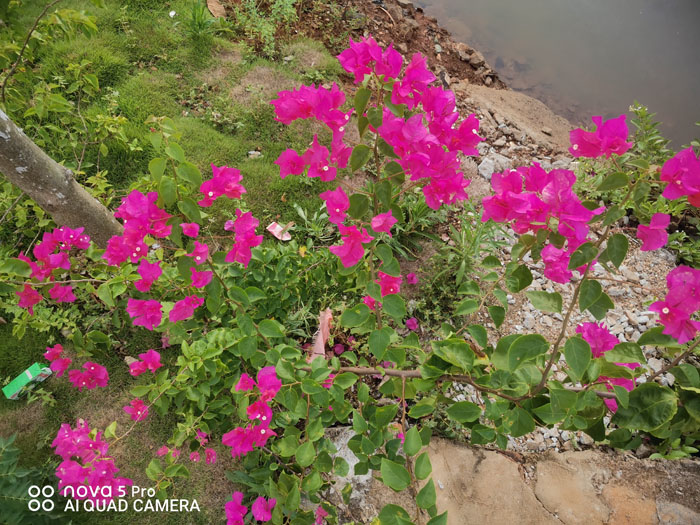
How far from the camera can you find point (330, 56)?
3898mm

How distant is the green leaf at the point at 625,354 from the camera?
98 centimetres

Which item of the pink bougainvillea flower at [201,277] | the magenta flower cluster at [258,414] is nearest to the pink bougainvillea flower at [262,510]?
the magenta flower cluster at [258,414]

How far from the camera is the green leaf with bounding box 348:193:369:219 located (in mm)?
1125

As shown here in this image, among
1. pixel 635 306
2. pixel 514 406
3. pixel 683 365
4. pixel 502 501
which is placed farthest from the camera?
pixel 635 306

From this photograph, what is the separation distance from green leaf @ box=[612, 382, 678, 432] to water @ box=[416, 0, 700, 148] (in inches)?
175

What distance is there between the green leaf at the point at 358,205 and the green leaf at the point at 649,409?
792 mm

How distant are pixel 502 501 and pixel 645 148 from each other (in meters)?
2.69

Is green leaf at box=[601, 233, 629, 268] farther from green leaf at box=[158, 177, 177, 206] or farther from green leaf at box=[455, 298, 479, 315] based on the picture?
green leaf at box=[158, 177, 177, 206]

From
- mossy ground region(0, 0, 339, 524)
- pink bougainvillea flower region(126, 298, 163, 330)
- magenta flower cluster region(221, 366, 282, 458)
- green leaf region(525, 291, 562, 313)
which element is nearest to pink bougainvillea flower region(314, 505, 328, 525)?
magenta flower cluster region(221, 366, 282, 458)

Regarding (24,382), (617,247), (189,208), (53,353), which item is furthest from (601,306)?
(24,382)

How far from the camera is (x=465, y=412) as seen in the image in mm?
1149

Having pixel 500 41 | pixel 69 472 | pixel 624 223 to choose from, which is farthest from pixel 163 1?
pixel 624 223

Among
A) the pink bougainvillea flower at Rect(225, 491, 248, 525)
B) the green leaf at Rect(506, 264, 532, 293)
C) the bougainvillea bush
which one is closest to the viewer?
the bougainvillea bush

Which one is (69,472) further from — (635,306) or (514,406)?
(635,306)
